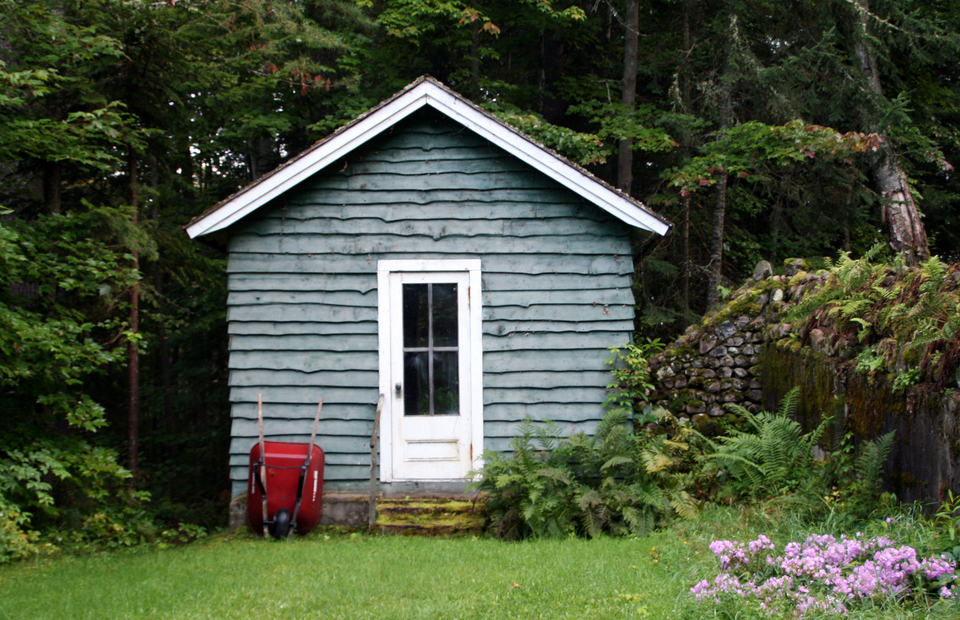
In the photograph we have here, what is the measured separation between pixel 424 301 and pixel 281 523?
8.65 feet

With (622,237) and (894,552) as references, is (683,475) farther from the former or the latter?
(894,552)

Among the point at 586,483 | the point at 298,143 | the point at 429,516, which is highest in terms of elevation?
the point at 298,143

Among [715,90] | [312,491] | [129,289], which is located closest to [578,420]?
[312,491]

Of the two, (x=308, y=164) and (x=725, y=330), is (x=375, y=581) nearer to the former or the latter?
(x=308, y=164)

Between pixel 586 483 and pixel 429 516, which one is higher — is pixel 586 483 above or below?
above

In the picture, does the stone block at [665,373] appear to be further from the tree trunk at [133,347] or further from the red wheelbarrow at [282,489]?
the tree trunk at [133,347]

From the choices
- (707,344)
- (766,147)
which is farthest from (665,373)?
(766,147)

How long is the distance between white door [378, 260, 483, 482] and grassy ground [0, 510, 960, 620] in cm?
106

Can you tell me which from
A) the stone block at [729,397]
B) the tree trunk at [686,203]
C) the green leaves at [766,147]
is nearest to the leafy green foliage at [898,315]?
the stone block at [729,397]

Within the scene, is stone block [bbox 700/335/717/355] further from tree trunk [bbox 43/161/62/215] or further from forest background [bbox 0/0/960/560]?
tree trunk [bbox 43/161/62/215]

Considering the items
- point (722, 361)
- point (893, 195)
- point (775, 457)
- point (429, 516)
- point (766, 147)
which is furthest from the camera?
point (893, 195)

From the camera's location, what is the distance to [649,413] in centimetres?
761

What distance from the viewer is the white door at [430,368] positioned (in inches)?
287

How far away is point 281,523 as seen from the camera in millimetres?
6512
